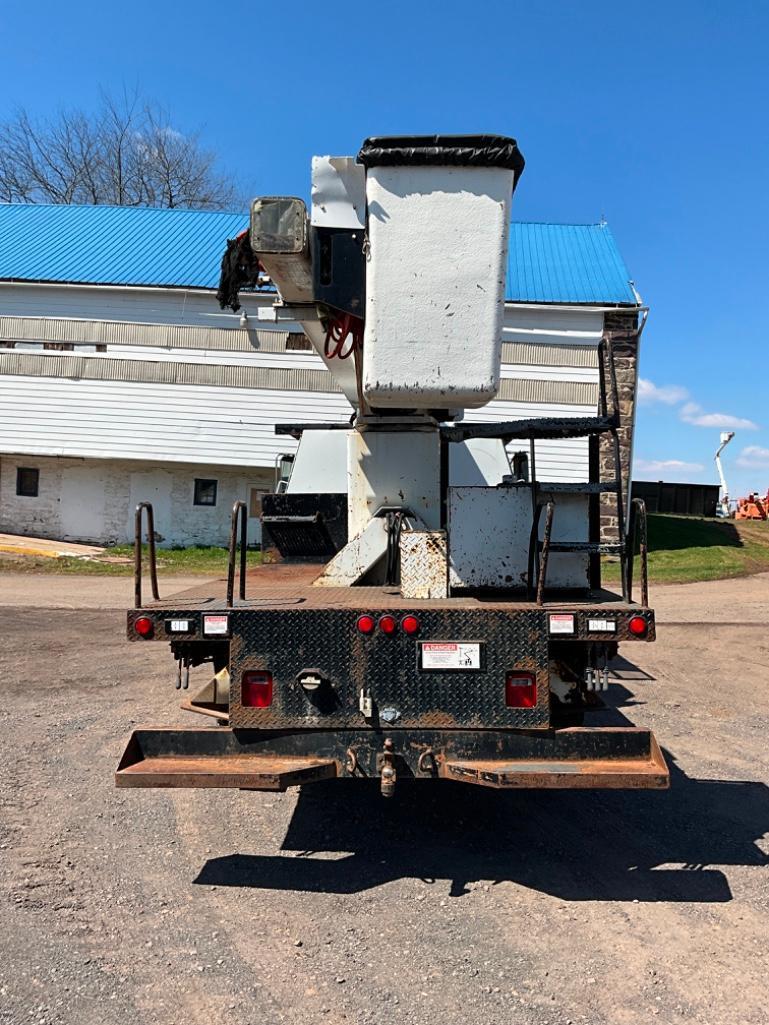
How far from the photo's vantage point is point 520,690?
3859 mm

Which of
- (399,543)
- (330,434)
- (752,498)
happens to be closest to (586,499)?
(399,543)

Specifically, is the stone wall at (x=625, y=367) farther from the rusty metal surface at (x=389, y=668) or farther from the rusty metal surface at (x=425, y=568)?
the rusty metal surface at (x=389, y=668)

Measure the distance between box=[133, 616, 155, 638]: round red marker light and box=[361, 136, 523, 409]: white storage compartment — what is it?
1.55 m

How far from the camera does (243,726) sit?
3881mm

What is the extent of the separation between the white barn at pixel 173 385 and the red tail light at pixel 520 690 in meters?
15.5

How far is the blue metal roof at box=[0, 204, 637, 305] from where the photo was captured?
20.1 meters

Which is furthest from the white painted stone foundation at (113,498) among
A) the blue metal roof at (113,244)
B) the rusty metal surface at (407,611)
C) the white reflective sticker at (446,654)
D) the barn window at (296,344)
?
the white reflective sticker at (446,654)

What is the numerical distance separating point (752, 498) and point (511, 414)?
22879mm

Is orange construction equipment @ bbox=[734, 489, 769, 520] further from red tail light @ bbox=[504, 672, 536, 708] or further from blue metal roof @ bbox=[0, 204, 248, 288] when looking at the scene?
red tail light @ bbox=[504, 672, 536, 708]

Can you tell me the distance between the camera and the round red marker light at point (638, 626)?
3.88 meters

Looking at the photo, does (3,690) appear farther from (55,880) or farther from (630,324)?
(630,324)

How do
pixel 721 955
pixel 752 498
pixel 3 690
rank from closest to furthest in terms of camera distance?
pixel 721 955 < pixel 3 690 < pixel 752 498

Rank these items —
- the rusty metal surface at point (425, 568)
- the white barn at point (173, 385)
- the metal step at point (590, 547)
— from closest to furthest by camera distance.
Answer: the metal step at point (590, 547)
the rusty metal surface at point (425, 568)
the white barn at point (173, 385)

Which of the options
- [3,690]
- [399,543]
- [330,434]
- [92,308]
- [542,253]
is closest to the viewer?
[399,543]
